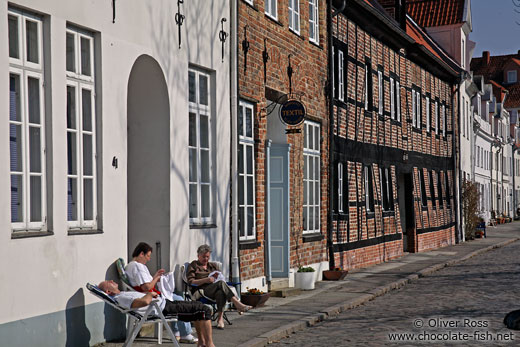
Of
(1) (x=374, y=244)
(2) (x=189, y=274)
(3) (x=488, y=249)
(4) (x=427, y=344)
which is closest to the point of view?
(4) (x=427, y=344)

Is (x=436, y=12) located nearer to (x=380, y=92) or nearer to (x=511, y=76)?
(x=380, y=92)

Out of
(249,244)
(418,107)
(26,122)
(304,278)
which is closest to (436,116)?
(418,107)

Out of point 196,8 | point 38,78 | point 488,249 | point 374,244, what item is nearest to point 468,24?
point 488,249

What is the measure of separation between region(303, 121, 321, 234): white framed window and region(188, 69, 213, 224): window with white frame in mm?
4613

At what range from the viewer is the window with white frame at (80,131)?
875cm

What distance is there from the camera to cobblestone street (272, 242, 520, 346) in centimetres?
983

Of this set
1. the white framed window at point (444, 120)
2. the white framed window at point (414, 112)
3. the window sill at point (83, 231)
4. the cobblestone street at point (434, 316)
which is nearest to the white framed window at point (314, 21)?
the cobblestone street at point (434, 316)

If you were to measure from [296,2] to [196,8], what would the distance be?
15.5 ft

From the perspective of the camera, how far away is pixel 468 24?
38656 millimetres

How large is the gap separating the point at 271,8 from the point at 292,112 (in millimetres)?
1882

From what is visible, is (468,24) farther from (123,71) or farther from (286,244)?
(123,71)

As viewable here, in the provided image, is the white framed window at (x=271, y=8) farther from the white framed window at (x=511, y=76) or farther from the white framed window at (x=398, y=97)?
the white framed window at (x=511, y=76)

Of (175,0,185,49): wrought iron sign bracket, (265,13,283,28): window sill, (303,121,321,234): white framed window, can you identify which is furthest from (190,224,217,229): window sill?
(303,121,321,234): white framed window

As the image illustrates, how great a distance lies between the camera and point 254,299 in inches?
494
